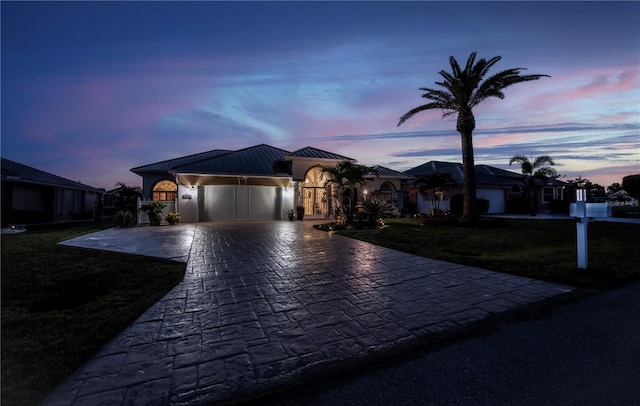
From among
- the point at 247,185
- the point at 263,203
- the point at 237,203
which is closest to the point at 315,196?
the point at 263,203

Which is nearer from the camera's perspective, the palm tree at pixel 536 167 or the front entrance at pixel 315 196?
the front entrance at pixel 315 196

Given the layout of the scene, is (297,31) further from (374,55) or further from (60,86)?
(60,86)

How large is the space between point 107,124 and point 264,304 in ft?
61.7

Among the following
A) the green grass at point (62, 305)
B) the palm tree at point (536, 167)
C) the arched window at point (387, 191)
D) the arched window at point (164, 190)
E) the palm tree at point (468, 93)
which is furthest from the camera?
the palm tree at point (536, 167)

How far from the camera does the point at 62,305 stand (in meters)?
4.36

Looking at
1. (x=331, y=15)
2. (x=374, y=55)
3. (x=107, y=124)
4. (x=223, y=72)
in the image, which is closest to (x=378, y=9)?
(x=331, y=15)

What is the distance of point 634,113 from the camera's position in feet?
43.8

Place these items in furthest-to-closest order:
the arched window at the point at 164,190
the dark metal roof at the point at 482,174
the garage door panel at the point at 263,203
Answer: the dark metal roof at the point at 482,174 < the arched window at the point at 164,190 < the garage door panel at the point at 263,203

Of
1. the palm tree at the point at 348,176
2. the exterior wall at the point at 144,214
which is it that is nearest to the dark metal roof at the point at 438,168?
the palm tree at the point at 348,176

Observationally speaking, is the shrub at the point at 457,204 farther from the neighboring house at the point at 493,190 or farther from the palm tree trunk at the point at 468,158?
the palm tree trunk at the point at 468,158

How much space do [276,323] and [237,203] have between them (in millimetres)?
16439

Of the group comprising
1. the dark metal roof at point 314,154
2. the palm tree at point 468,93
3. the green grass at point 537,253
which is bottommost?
the green grass at point 537,253

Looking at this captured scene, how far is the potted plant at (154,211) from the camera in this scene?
16.2m

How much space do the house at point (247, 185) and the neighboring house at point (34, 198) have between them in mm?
5532
